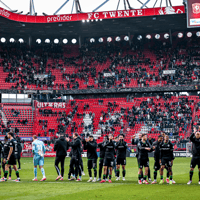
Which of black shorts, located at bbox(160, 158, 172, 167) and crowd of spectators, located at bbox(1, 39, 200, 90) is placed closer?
black shorts, located at bbox(160, 158, 172, 167)

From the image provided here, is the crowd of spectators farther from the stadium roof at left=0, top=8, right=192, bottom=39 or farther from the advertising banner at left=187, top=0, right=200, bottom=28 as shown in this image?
the advertising banner at left=187, top=0, right=200, bottom=28

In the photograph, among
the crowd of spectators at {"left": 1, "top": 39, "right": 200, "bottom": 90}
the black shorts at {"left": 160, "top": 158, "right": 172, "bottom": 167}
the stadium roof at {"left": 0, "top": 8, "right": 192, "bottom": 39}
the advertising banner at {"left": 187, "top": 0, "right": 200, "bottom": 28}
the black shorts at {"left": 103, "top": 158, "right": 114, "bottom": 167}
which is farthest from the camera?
the crowd of spectators at {"left": 1, "top": 39, "right": 200, "bottom": 90}

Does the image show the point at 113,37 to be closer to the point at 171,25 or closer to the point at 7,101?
the point at 171,25

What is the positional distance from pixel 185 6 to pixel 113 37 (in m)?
16.2

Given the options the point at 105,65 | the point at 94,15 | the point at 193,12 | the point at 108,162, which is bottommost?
the point at 108,162

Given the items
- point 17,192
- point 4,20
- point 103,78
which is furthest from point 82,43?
point 17,192

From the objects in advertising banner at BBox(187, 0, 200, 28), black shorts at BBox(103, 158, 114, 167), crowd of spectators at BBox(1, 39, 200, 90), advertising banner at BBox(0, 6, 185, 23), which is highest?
advertising banner at BBox(0, 6, 185, 23)

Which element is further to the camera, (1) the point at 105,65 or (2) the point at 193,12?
(1) the point at 105,65

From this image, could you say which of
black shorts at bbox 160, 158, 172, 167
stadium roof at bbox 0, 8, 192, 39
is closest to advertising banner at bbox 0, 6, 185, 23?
stadium roof at bbox 0, 8, 192, 39

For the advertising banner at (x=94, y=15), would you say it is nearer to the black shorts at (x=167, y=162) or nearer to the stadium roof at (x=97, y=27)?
the stadium roof at (x=97, y=27)

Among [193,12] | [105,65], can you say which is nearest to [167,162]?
[193,12]

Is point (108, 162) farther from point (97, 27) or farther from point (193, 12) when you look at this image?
point (97, 27)

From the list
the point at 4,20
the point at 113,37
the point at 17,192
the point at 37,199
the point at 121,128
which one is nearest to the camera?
the point at 37,199

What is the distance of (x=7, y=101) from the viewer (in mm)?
55469
